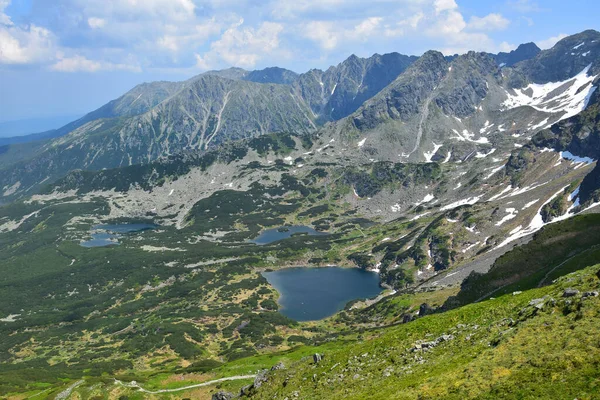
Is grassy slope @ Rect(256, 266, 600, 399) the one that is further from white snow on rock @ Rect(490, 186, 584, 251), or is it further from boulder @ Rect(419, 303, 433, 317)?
white snow on rock @ Rect(490, 186, 584, 251)

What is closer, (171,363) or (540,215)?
(171,363)

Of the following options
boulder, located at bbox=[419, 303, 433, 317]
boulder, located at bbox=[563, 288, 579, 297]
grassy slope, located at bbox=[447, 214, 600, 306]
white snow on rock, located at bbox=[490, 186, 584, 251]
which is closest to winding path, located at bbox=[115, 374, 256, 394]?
boulder, located at bbox=[419, 303, 433, 317]

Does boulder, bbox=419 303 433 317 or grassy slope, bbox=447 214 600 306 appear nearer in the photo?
grassy slope, bbox=447 214 600 306

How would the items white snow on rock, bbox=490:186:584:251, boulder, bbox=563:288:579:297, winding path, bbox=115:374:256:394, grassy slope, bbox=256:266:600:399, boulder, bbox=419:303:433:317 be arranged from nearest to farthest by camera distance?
grassy slope, bbox=256:266:600:399 → boulder, bbox=563:288:579:297 → winding path, bbox=115:374:256:394 → boulder, bbox=419:303:433:317 → white snow on rock, bbox=490:186:584:251

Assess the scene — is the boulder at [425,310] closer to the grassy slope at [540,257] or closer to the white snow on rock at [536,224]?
the grassy slope at [540,257]

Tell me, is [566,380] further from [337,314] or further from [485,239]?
[485,239]

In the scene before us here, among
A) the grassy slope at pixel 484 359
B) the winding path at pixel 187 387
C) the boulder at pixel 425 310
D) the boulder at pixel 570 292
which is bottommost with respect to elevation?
the winding path at pixel 187 387

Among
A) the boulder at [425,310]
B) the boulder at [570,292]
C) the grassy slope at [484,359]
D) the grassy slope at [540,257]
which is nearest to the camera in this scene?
the grassy slope at [484,359]

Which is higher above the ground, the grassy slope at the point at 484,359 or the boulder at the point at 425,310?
the grassy slope at the point at 484,359

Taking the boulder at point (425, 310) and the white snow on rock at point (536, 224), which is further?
the white snow on rock at point (536, 224)

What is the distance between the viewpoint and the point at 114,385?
9112cm

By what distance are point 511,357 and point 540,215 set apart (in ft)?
566

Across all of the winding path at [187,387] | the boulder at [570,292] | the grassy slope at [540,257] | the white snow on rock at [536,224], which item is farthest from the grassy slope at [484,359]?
the white snow on rock at [536,224]

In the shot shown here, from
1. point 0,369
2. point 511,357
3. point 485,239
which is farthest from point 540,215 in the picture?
point 0,369
